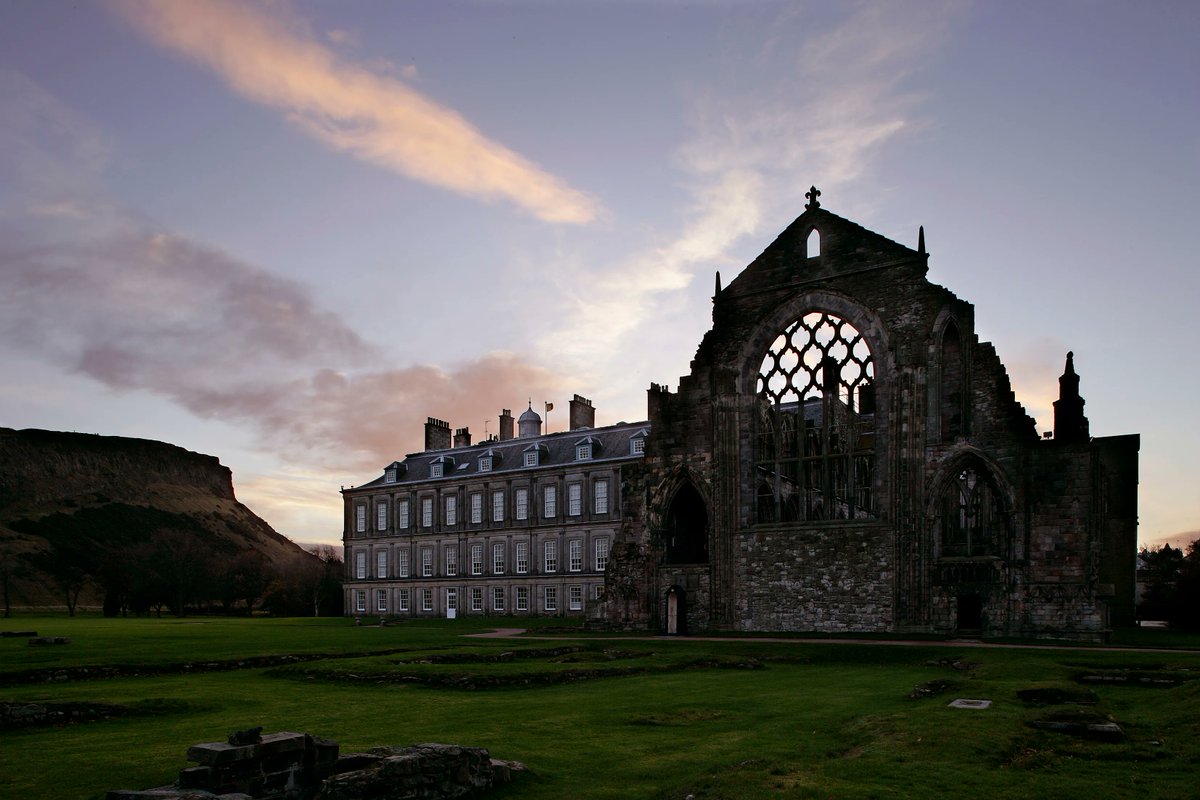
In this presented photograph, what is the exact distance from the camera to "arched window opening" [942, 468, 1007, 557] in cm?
3509

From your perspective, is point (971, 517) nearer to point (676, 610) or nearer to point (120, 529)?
point (676, 610)

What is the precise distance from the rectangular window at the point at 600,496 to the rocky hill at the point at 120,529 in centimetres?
3732

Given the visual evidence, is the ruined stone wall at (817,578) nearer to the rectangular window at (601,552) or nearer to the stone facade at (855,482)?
the stone facade at (855,482)

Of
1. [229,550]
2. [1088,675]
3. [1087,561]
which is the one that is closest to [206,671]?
[1088,675]

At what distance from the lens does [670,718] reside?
15.8 meters

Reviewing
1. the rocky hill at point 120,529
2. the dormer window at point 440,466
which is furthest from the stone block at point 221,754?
the rocky hill at point 120,529

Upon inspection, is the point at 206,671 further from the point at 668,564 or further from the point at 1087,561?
the point at 1087,561

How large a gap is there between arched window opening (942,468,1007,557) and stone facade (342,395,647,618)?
30105 mm

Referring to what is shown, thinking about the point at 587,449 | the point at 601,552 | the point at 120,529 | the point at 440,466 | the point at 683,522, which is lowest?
the point at 120,529

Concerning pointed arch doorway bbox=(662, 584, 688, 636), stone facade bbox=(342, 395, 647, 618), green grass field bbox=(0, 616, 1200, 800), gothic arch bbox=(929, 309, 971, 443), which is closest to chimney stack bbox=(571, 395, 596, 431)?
stone facade bbox=(342, 395, 647, 618)

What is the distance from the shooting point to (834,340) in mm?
39938

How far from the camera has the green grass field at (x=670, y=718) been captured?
10.9 metres

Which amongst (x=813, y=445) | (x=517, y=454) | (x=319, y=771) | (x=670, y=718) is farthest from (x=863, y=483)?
(x=319, y=771)

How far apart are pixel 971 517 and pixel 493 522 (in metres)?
43.5
